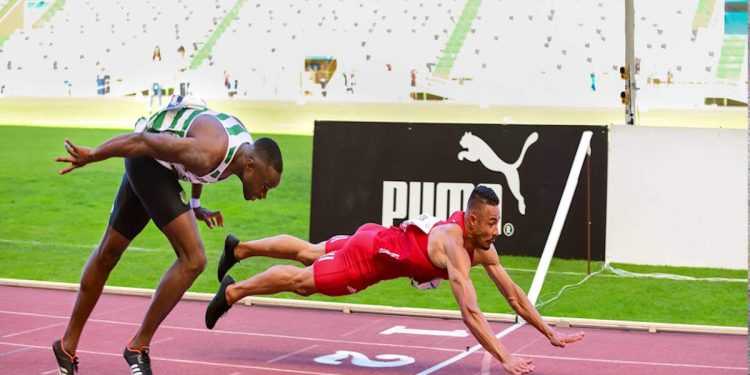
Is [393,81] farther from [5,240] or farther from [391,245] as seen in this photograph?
[391,245]

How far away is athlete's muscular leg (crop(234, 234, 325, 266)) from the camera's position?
7.00m

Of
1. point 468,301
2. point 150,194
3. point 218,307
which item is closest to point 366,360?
point 218,307

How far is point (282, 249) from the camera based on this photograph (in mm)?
7062

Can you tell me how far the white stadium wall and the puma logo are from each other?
2.91 ft

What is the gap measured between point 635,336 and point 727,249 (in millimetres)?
3410

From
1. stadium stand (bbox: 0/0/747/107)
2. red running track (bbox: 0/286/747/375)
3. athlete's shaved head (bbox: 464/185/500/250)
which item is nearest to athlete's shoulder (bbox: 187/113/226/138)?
athlete's shaved head (bbox: 464/185/500/250)

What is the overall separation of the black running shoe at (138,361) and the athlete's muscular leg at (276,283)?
72cm

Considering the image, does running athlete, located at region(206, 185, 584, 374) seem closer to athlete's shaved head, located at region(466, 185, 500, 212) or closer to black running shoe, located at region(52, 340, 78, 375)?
athlete's shaved head, located at region(466, 185, 500, 212)

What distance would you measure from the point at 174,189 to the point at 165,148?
0.44 metres

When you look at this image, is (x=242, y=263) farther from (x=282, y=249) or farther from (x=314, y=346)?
(x=282, y=249)

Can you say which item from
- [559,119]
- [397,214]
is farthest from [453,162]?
[559,119]

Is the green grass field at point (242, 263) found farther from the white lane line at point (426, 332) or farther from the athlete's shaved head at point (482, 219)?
the athlete's shaved head at point (482, 219)

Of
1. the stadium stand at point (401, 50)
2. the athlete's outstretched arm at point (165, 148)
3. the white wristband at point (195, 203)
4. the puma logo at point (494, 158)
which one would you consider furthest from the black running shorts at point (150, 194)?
the stadium stand at point (401, 50)

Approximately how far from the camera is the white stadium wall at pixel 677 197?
11289mm
